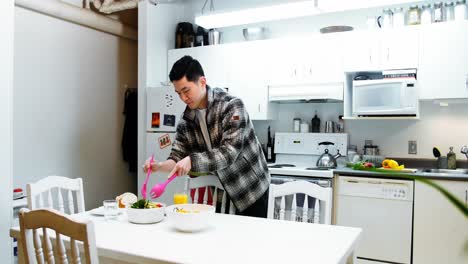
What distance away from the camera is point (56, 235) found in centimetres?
121

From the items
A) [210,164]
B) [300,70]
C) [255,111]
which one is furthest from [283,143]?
[210,164]

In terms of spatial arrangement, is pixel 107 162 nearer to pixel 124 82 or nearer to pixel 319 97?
pixel 124 82

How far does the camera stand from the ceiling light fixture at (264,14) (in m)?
2.99

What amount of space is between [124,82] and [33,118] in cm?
123

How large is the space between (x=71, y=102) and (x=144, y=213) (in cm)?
263

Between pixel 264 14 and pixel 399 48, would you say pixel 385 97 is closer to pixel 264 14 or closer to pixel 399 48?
pixel 399 48

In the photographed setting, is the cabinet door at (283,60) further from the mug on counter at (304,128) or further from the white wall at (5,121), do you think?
the white wall at (5,121)

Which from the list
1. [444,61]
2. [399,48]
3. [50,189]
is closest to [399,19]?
[399,48]

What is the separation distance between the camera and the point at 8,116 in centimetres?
230

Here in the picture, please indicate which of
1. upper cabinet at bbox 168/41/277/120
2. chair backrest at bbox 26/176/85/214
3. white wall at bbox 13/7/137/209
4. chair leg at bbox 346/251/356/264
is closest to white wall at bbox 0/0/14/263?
chair backrest at bbox 26/176/85/214

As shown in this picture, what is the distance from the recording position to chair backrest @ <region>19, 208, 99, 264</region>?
1.13 metres

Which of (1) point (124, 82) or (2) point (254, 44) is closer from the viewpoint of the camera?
(2) point (254, 44)

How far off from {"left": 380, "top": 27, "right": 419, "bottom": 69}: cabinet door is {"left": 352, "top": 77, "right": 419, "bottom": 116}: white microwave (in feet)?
0.50

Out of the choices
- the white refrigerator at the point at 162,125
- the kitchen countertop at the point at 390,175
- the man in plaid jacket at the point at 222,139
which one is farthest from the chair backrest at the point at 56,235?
the white refrigerator at the point at 162,125
